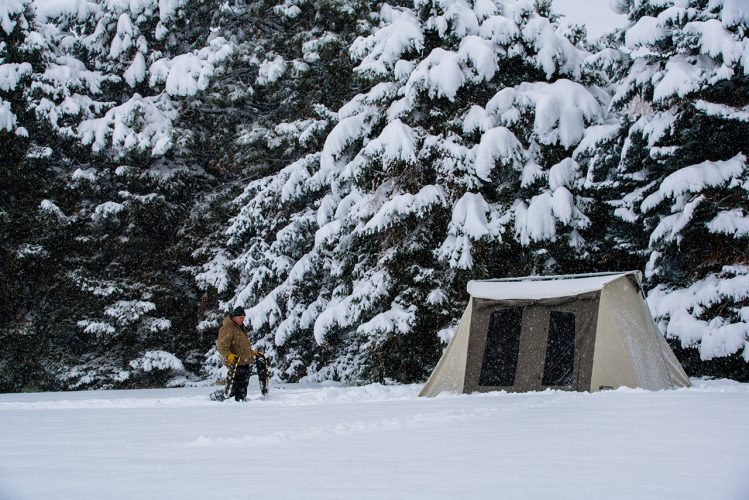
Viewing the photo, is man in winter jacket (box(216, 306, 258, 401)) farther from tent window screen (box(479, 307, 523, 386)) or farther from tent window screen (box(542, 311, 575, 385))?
tent window screen (box(542, 311, 575, 385))

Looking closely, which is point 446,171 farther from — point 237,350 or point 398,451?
point 398,451

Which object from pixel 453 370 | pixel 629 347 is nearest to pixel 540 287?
pixel 629 347

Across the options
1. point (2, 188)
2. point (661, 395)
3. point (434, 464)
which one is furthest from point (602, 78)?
point (2, 188)

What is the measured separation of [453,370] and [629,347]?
8.08 ft

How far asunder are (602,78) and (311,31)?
7043mm

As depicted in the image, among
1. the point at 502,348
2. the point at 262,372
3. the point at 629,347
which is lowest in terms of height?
the point at 262,372

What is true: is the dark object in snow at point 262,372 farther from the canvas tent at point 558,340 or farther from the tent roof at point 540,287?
the tent roof at point 540,287

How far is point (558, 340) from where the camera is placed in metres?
11.1

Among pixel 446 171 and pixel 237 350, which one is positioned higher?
pixel 446 171

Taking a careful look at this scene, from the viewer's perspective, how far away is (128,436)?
652 cm

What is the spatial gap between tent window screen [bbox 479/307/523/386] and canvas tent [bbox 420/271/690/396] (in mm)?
14

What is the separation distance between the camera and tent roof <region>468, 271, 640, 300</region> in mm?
10834

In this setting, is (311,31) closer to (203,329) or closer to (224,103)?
(224,103)

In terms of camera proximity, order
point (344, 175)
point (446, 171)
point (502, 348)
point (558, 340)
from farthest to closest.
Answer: point (344, 175), point (446, 171), point (502, 348), point (558, 340)
